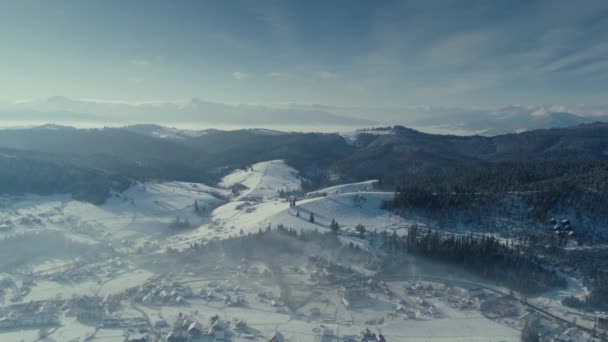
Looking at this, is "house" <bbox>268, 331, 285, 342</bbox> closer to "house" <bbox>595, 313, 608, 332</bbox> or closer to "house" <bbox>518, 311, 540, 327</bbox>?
"house" <bbox>518, 311, 540, 327</bbox>

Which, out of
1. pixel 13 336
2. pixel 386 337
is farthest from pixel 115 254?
pixel 386 337

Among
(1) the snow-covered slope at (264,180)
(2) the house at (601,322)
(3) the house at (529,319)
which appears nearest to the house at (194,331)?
(3) the house at (529,319)

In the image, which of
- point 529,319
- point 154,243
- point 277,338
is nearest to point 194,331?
point 277,338

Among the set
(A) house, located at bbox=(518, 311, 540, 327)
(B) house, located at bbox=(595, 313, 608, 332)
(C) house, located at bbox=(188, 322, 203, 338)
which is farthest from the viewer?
(A) house, located at bbox=(518, 311, 540, 327)

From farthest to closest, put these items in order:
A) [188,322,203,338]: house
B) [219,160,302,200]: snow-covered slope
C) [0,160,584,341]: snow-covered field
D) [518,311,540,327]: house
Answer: [219,160,302,200]: snow-covered slope < [518,311,540,327]: house < [0,160,584,341]: snow-covered field < [188,322,203,338]: house

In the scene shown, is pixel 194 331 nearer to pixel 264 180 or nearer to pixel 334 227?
pixel 334 227

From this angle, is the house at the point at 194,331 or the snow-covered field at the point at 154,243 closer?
the house at the point at 194,331

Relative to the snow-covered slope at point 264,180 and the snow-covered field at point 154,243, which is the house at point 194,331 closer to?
the snow-covered field at point 154,243

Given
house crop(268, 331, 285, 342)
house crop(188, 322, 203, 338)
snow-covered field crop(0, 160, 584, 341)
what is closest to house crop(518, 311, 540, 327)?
snow-covered field crop(0, 160, 584, 341)
